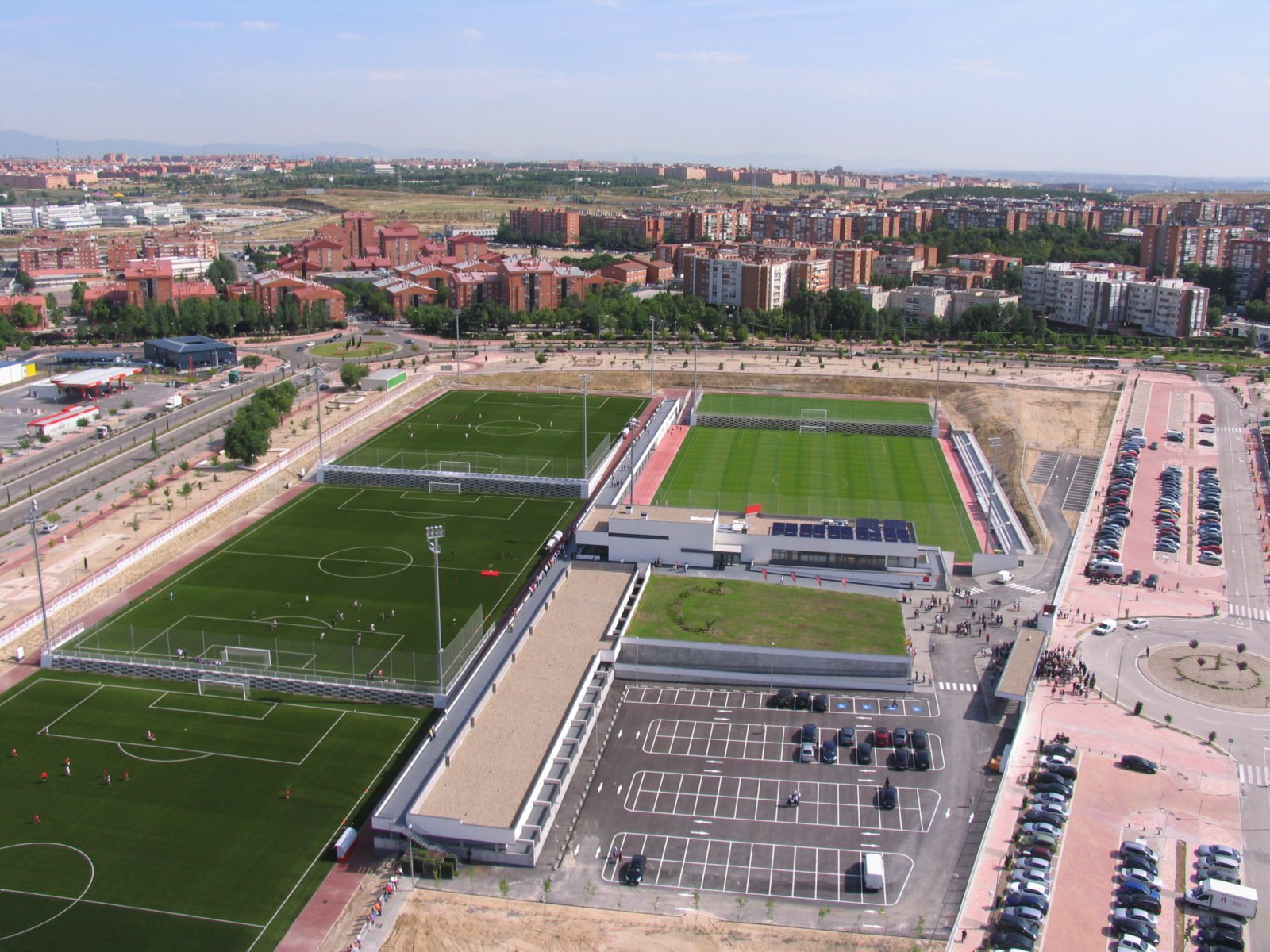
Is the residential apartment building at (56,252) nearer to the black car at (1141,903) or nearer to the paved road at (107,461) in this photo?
the paved road at (107,461)

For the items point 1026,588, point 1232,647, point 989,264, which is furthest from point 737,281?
point 1232,647

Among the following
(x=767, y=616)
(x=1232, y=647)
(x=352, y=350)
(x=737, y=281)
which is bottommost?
(x=1232, y=647)

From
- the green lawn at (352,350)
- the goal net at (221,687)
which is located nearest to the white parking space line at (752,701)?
Result: the goal net at (221,687)

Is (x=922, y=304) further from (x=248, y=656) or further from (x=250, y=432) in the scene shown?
(x=248, y=656)

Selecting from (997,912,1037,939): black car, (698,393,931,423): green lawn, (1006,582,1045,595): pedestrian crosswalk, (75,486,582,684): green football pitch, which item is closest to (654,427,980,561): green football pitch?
(698,393,931,423): green lawn

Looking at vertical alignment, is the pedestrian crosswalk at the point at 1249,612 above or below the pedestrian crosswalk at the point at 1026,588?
below

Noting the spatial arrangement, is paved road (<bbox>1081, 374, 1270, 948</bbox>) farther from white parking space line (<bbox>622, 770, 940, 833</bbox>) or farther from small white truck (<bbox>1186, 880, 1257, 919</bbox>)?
white parking space line (<bbox>622, 770, 940, 833</bbox>)
